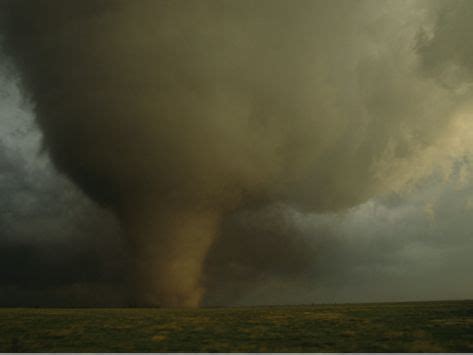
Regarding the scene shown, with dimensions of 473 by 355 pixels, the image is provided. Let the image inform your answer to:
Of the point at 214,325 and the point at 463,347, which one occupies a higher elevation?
the point at 214,325

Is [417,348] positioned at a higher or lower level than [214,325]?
lower

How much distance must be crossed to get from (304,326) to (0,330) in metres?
33.0

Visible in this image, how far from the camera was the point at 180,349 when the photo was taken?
3020 cm

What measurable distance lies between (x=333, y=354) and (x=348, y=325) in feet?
53.9

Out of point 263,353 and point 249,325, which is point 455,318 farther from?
point 263,353

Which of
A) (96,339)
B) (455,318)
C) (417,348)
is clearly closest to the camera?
(417,348)

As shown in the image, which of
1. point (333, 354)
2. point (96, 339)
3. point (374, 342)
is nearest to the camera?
point (333, 354)

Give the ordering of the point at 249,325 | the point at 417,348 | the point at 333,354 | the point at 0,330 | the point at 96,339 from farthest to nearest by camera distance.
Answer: the point at 249,325
the point at 0,330
the point at 96,339
the point at 417,348
the point at 333,354

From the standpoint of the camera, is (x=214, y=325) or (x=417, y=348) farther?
(x=214, y=325)

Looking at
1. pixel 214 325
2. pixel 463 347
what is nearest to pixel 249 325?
pixel 214 325

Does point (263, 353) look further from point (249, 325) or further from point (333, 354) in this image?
point (249, 325)

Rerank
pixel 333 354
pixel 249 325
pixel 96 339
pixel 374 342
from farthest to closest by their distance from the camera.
Result: pixel 249 325 < pixel 96 339 < pixel 374 342 < pixel 333 354

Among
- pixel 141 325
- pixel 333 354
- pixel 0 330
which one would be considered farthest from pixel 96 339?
pixel 333 354

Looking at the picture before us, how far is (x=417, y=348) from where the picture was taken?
Result: 29.1 metres
